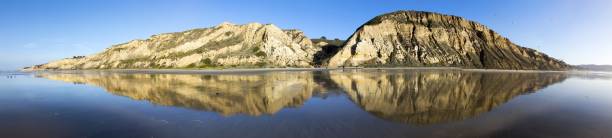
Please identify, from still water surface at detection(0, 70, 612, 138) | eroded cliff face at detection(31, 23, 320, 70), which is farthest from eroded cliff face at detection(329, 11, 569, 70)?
still water surface at detection(0, 70, 612, 138)

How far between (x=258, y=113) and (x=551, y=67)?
14784cm

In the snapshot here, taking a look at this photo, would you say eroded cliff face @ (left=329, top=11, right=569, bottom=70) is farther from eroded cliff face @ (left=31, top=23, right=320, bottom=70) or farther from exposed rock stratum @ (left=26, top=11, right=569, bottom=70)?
eroded cliff face @ (left=31, top=23, right=320, bottom=70)

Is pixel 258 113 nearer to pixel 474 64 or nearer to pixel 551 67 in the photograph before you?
pixel 474 64

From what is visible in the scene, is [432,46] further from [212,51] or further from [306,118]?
[306,118]

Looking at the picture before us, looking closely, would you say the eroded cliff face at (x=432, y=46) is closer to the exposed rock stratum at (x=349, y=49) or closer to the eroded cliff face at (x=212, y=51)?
the exposed rock stratum at (x=349, y=49)

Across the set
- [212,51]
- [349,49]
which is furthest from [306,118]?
[212,51]

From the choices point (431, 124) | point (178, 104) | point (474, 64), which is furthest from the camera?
point (474, 64)

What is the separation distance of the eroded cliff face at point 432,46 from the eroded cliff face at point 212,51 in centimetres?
1953

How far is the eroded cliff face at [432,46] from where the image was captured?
408 ft

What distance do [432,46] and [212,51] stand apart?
78611mm

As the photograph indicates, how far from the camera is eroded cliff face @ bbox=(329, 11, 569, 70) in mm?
124250

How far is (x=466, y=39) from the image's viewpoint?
456ft

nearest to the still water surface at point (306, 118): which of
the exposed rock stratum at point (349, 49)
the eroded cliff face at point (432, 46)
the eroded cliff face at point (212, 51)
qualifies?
the exposed rock stratum at point (349, 49)

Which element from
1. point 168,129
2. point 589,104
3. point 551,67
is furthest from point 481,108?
point 551,67
